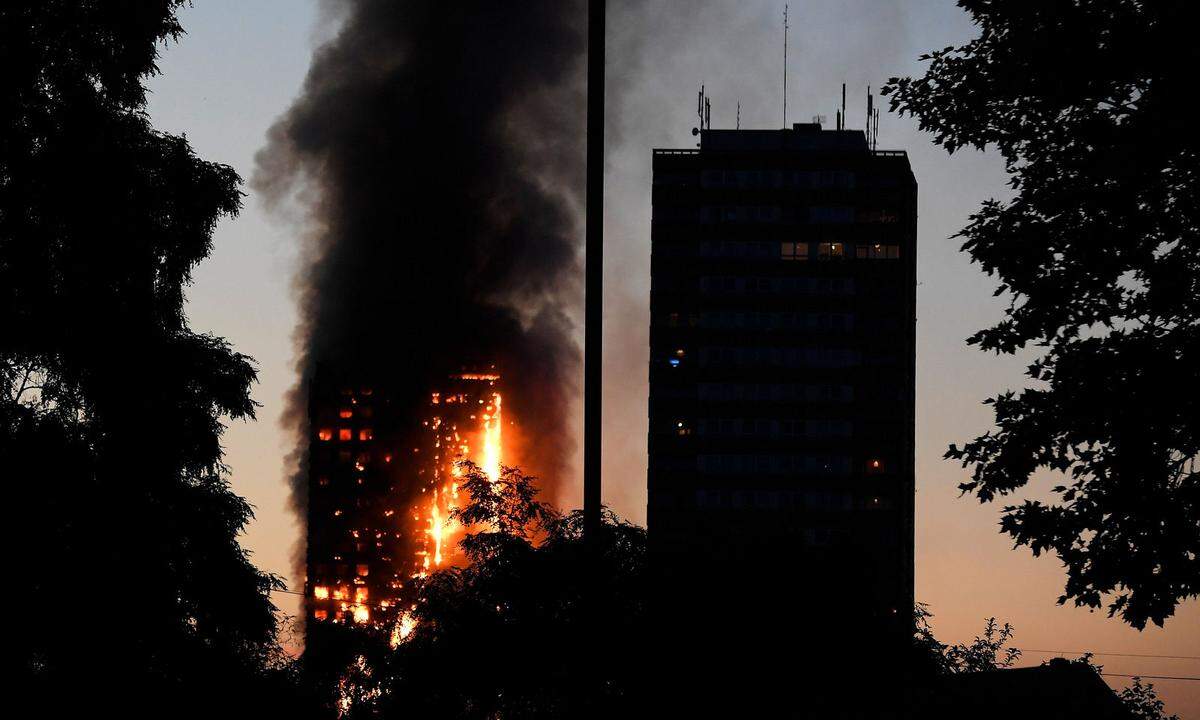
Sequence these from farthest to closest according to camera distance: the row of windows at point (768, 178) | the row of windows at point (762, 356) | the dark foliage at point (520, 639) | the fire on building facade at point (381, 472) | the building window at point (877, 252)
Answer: the fire on building facade at point (381, 472), the building window at point (877, 252), the row of windows at point (768, 178), the row of windows at point (762, 356), the dark foliage at point (520, 639)

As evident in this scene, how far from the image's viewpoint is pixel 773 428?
14550 centimetres

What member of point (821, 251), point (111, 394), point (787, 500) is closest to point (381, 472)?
point (787, 500)

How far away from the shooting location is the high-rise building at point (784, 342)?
144 metres

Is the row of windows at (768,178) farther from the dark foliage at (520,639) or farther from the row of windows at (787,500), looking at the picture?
the dark foliage at (520,639)

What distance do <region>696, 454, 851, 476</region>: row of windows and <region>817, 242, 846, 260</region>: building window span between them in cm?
2149

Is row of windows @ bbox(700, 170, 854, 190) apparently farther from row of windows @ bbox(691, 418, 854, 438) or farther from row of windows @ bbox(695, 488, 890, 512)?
row of windows @ bbox(695, 488, 890, 512)

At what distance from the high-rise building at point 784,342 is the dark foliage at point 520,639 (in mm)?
119103

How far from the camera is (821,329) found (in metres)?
147

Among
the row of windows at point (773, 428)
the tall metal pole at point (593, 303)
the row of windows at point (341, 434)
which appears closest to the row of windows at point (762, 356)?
the row of windows at point (773, 428)

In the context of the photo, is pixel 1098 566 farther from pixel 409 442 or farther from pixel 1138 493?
pixel 409 442

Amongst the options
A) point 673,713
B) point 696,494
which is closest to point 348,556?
point 696,494

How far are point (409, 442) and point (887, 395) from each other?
206 feet

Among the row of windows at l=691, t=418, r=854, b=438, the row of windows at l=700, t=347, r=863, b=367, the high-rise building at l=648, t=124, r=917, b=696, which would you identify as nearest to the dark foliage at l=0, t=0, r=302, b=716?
the high-rise building at l=648, t=124, r=917, b=696

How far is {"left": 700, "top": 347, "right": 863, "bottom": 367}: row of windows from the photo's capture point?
480 feet
